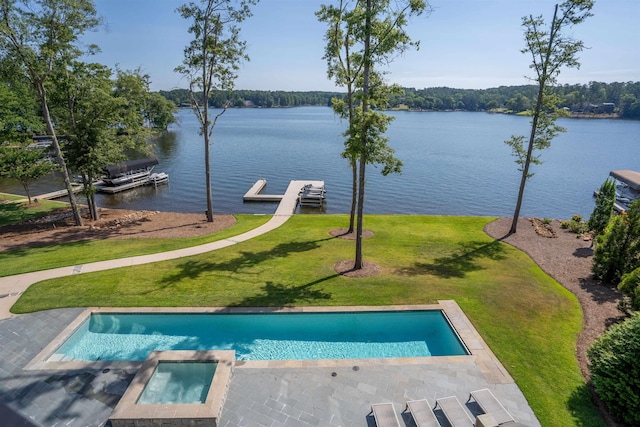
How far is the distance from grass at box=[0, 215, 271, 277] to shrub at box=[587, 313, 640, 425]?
650 inches

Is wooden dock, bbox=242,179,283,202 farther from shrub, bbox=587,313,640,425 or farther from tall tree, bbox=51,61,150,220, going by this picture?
shrub, bbox=587,313,640,425

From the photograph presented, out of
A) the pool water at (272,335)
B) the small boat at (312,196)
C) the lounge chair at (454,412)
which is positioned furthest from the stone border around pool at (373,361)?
the small boat at (312,196)

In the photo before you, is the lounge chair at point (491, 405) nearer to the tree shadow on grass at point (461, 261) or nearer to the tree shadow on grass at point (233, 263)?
the tree shadow on grass at point (461, 261)

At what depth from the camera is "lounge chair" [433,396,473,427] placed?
7.58 m

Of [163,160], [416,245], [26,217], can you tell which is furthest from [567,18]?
[163,160]

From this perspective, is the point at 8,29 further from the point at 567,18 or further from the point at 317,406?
the point at 567,18

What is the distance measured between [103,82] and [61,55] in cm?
240

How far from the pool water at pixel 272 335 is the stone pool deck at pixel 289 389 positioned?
0.93 meters

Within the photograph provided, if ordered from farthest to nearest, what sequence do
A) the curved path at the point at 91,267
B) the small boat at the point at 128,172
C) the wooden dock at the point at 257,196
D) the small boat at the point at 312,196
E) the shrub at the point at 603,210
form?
the small boat at the point at 128,172
the wooden dock at the point at 257,196
the small boat at the point at 312,196
the shrub at the point at 603,210
the curved path at the point at 91,267

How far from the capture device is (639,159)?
5572cm

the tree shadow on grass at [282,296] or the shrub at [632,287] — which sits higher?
the shrub at [632,287]

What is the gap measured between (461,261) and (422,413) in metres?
10.2

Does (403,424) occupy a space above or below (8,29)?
below

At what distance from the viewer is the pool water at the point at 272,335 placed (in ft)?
35.1
